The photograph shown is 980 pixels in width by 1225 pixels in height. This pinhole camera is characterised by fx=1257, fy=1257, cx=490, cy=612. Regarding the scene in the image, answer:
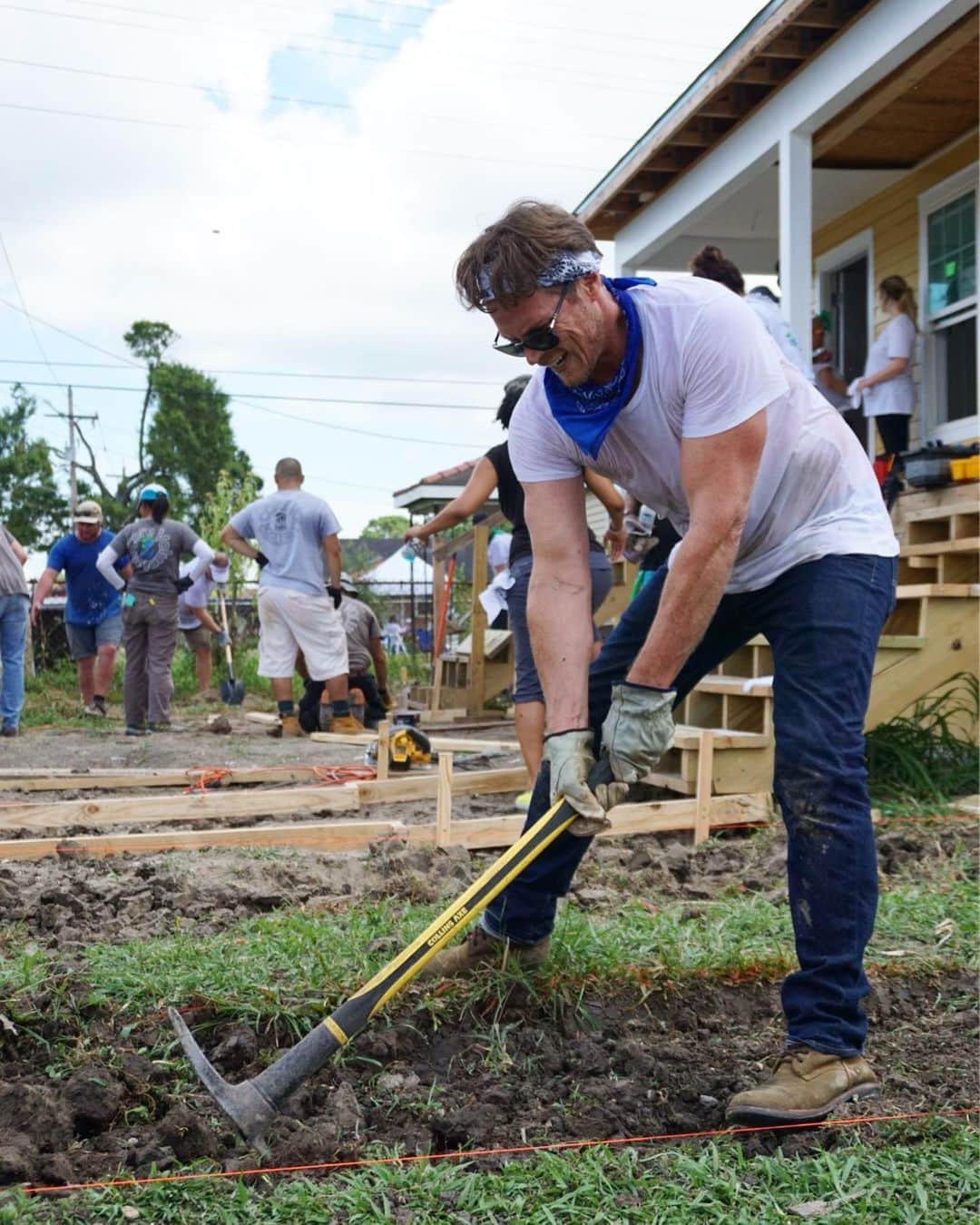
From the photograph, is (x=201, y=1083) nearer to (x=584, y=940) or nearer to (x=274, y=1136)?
(x=274, y=1136)

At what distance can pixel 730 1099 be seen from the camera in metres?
2.67

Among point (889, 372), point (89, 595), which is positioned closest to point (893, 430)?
point (889, 372)

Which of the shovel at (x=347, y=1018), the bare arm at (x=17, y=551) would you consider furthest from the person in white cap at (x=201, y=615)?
the shovel at (x=347, y=1018)

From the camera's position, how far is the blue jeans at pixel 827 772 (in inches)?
106

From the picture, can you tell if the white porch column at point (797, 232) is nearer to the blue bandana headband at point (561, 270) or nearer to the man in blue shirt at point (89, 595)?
the man in blue shirt at point (89, 595)

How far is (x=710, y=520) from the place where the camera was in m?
2.69

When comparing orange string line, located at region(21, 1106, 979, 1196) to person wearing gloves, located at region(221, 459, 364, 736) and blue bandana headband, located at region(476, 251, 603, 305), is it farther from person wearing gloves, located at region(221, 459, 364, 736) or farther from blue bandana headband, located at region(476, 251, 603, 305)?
person wearing gloves, located at region(221, 459, 364, 736)

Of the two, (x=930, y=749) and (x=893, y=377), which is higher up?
(x=893, y=377)

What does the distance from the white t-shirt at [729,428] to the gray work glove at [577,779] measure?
0.52m

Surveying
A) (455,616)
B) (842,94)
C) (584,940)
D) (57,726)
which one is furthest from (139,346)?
(584,940)

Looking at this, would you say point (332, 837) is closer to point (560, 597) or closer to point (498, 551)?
point (560, 597)

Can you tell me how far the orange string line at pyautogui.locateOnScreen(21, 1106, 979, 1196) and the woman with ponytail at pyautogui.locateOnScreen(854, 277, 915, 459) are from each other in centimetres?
712

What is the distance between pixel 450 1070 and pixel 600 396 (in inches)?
62.4

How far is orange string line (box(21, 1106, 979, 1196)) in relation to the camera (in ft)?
7.58
